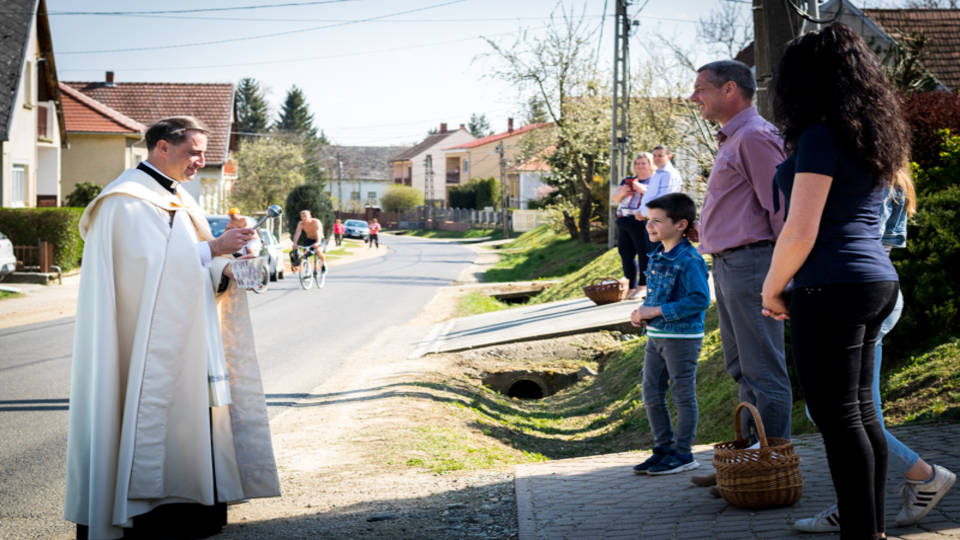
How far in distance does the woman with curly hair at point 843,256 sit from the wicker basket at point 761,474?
795 millimetres

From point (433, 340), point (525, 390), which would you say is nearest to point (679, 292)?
point (525, 390)

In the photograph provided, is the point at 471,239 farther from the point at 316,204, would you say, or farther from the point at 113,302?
the point at 113,302

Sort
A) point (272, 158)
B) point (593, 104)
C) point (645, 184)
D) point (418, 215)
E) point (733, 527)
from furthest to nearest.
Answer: point (418, 215)
point (272, 158)
point (593, 104)
point (645, 184)
point (733, 527)

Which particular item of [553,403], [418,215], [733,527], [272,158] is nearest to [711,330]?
[553,403]

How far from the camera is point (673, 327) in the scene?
5.32 meters

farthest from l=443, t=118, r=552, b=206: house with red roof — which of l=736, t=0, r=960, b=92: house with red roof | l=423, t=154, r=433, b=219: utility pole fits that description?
l=736, t=0, r=960, b=92: house with red roof

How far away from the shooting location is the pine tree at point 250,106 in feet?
366

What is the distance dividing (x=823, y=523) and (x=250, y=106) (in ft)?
372

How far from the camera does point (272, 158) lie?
5978cm

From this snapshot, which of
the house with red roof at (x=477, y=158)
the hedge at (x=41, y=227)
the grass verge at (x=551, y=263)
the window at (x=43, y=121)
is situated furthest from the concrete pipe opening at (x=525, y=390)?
the house with red roof at (x=477, y=158)

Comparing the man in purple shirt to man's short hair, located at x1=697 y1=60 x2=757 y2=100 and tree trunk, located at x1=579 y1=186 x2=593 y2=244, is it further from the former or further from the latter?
tree trunk, located at x1=579 y1=186 x2=593 y2=244

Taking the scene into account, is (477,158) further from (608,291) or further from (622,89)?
(608,291)

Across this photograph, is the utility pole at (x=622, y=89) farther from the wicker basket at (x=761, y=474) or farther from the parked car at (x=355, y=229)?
the parked car at (x=355, y=229)

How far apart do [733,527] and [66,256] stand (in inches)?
958
